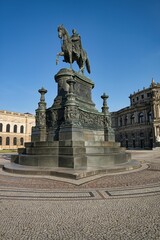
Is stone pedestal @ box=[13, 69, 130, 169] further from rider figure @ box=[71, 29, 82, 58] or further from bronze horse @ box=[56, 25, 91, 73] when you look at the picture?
rider figure @ box=[71, 29, 82, 58]

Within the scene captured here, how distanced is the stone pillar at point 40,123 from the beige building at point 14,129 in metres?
57.1

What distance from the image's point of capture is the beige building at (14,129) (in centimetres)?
6575

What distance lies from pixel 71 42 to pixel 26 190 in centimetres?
1293

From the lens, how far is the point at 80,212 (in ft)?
12.7

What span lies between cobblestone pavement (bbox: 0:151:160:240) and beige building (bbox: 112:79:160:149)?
193 feet

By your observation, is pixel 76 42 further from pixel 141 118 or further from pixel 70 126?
pixel 141 118

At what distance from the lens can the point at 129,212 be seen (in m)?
3.82

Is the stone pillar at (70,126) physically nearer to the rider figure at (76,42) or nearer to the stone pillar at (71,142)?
the stone pillar at (71,142)

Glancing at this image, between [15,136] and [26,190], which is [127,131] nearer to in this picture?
[15,136]

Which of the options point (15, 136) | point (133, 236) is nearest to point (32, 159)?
point (133, 236)

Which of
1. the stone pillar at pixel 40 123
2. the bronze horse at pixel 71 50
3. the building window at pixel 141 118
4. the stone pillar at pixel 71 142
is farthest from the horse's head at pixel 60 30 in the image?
the building window at pixel 141 118

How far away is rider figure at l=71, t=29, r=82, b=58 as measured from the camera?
50.3 feet

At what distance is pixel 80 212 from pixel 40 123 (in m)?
9.26

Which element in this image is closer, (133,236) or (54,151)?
(133,236)
